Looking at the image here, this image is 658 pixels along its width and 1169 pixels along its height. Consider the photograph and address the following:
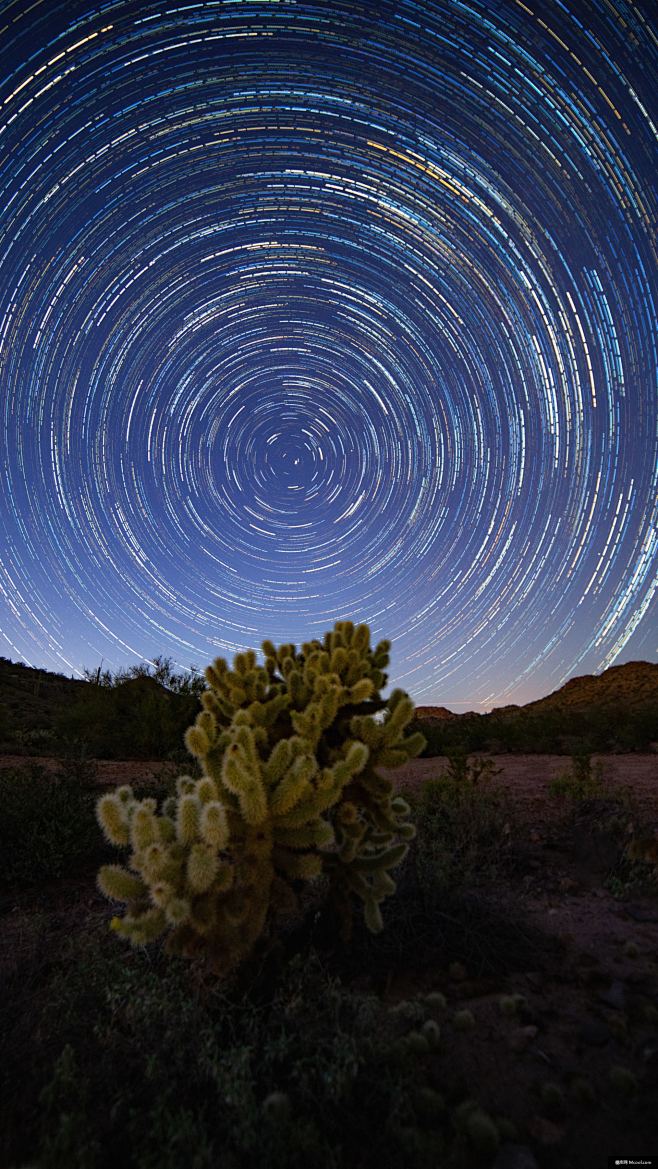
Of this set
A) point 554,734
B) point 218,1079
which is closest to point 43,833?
point 218,1079

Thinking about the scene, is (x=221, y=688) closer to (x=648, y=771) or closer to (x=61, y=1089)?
(x=61, y=1089)

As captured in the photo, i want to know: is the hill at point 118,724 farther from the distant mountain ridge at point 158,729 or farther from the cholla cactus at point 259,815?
the cholla cactus at point 259,815

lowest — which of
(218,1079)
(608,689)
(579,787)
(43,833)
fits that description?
(218,1079)

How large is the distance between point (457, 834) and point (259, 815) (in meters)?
3.53

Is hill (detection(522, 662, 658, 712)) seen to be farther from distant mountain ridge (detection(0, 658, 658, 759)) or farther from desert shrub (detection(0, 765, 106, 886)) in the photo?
desert shrub (detection(0, 765, 106, 886))

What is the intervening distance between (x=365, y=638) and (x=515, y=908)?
256 centimetres

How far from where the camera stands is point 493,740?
18703 millimetres

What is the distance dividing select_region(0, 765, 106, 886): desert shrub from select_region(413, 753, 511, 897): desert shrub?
3621mm

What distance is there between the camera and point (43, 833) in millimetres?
5926

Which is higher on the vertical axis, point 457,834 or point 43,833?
point 43,833

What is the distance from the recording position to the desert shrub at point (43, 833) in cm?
554

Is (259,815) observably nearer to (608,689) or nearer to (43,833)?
(43,833)

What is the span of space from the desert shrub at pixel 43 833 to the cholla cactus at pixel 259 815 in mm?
2388

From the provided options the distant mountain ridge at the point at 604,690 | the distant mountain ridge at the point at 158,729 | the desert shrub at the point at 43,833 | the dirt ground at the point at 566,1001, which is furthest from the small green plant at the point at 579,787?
the distant mountain ridge at the point at 604,690
